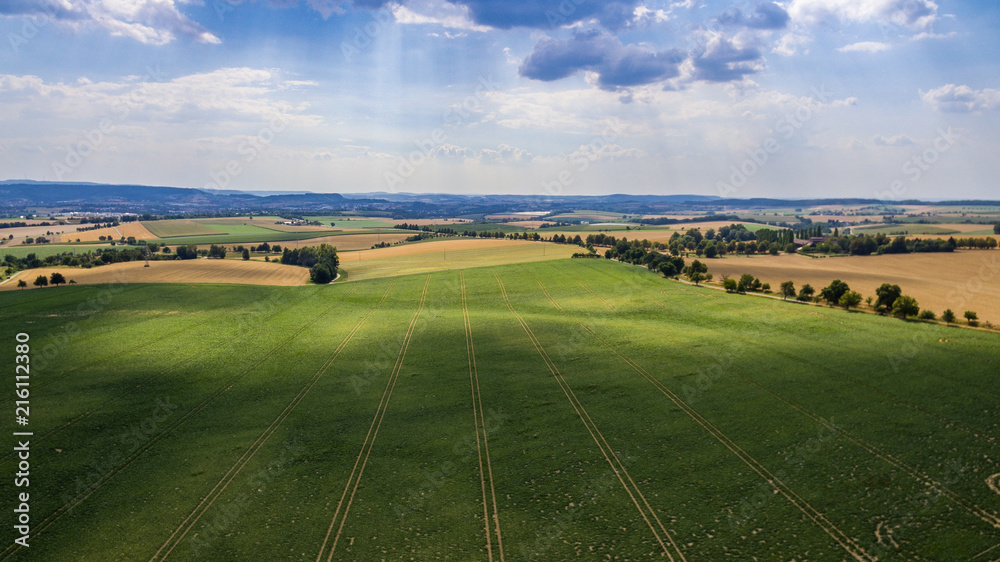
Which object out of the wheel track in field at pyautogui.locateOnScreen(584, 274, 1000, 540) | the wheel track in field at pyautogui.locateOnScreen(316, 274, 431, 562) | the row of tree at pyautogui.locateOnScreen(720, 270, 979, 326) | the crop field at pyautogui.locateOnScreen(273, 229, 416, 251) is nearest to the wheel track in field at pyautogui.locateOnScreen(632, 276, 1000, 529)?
the wheel track in field at pyautogui.locateOnScreen(584, 274, 1000, 540)

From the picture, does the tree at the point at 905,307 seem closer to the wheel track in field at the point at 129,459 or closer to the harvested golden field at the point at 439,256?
the wheel track in field at the point at 129,459

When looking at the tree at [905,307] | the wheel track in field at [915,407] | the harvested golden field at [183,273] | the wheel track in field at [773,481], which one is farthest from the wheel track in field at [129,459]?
the tree at [905,307]

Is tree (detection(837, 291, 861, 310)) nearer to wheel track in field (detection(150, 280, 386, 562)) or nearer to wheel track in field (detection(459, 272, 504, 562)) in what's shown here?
wheel track in field (detection(459, 272, 504, 562))

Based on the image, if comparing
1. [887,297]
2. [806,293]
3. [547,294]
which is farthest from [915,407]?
[547,294]

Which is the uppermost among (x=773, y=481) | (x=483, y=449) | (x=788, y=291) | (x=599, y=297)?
(x=788, y=291)

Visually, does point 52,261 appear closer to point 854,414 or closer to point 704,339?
point 704,339

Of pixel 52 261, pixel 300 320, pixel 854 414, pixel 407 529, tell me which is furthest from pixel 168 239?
pixel 854 414

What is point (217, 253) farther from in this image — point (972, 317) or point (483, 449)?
point (972, 317)
